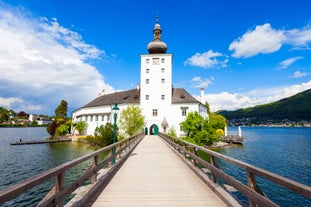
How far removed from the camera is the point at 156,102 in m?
36.3

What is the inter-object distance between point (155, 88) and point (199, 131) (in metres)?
12.2

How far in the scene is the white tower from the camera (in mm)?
36156

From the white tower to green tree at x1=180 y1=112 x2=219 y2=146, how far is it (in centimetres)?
632

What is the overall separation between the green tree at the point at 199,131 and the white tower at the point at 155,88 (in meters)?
6.32

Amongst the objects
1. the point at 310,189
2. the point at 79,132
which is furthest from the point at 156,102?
the point at 310,189

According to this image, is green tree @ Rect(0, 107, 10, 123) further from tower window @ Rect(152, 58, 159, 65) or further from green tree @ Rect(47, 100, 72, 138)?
tower window @ Rect(152, 58, 159, 65)

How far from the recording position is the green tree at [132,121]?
33406 millimetres

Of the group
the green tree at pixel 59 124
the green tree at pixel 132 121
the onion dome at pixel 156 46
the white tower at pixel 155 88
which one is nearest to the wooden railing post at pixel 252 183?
the green tree at pixel 132 121

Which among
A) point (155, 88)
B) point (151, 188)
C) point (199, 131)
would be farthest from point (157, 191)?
point (155, 88)

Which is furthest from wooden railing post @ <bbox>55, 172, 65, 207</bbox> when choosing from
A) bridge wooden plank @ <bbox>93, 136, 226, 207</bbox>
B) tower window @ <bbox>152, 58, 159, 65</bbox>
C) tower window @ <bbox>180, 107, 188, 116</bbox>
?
tower window @ <bbox>152, 58, 159, 65</bbox>

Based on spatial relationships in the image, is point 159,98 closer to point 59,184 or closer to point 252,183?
point 252,183

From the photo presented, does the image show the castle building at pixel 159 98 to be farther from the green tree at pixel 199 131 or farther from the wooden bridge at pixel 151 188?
the wooden bridge at pixel 151 188

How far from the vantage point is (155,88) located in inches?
1442

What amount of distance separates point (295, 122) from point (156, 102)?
208378 mm
